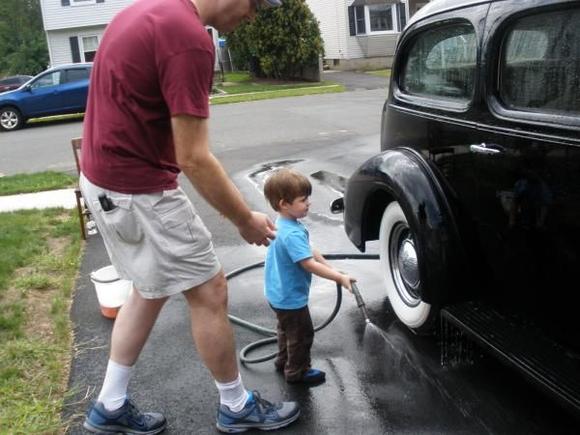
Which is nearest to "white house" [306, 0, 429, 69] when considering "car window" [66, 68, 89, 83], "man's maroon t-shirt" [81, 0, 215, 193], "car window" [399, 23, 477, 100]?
"car window" [66, 68, 89, 83]

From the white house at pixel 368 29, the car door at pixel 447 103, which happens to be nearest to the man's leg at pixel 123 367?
the car door at pixel 447 103

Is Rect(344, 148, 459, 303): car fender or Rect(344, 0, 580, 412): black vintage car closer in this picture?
Rect(344, 0, 580, 412): black vintage car

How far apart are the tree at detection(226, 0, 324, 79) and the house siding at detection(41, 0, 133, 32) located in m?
8.75

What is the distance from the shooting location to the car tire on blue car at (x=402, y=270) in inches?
134

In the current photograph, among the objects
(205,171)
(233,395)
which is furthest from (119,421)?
(205,171)

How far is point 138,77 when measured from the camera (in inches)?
90.2

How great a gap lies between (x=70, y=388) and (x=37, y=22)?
2333 inches

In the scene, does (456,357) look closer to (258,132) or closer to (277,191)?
(277,191)

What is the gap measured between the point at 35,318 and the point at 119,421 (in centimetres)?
166

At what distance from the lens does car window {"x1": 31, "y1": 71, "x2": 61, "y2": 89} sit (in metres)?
17.4

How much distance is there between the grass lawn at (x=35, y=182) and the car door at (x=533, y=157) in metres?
6.86

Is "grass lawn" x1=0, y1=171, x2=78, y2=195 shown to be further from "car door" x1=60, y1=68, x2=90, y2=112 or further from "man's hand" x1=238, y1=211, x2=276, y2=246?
"car door" x1=60, y1=68, x2=90, y2=112

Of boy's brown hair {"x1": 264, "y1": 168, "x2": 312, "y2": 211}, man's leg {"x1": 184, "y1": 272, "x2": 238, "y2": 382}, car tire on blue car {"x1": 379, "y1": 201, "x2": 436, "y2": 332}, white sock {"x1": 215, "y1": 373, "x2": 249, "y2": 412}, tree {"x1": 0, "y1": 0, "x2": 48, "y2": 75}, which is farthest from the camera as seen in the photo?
tree {"x1": 0, "y1": 0, "x2": 48, "y2": 75}

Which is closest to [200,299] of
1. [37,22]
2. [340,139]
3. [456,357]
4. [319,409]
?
[319,409]
